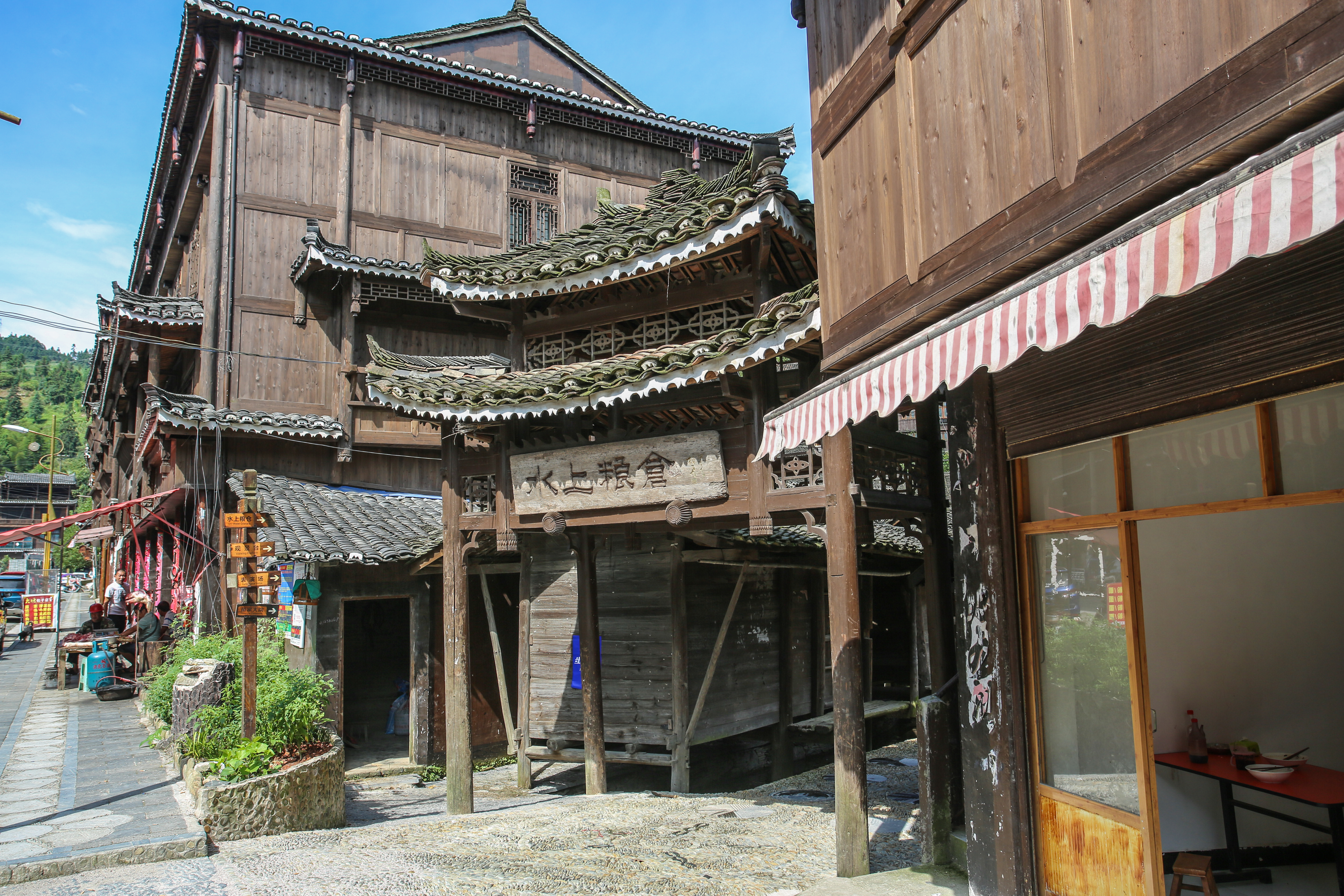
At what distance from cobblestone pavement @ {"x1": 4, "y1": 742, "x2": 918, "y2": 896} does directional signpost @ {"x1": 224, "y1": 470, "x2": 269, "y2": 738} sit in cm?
142

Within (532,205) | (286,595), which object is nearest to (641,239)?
(286,595)

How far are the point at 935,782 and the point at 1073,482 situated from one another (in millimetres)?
2831

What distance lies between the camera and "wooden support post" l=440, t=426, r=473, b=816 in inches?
417

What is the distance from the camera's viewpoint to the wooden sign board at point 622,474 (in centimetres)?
884

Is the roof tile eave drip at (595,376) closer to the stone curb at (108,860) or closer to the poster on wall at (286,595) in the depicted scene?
the poster on wall at (286,595)

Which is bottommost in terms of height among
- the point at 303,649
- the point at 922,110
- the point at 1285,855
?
the point at 1285,855

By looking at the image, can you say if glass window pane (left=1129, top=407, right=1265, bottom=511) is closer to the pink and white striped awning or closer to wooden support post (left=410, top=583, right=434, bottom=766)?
the pink and white striped awning

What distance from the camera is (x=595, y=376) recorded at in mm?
9086

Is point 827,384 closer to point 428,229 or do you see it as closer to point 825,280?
point 825,280

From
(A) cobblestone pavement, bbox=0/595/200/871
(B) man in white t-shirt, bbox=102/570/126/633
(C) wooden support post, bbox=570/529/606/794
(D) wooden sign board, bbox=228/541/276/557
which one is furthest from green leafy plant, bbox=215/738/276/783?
(B) man in white t-shirt, bbox=102/570/126/633

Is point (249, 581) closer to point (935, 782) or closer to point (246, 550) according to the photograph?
point (246, 550)

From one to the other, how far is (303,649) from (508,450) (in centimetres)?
620

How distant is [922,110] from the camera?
210 inches

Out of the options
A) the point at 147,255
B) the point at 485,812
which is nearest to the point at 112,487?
the point at 147,255
